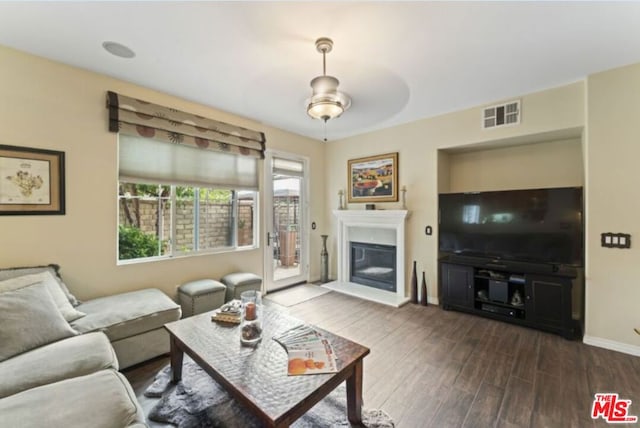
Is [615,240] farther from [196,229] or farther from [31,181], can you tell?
[31,181]

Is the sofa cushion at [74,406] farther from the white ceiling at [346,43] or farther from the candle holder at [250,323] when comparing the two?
the white ceiling at [346,43]

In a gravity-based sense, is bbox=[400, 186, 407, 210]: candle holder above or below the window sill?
above

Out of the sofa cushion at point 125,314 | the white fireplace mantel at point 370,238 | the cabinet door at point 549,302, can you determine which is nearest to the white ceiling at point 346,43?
the white fireplace mantel at point 370,238

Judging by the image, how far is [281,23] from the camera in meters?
1.96

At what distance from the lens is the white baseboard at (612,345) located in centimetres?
247

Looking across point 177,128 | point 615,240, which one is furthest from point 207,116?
point 615,240

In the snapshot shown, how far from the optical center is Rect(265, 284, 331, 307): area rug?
3.92m

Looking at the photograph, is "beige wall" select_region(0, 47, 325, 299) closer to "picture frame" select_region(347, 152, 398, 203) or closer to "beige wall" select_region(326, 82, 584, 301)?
"picture frame" select_region(347, 152, 398, 203)

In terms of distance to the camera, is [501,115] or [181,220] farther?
[181,220]

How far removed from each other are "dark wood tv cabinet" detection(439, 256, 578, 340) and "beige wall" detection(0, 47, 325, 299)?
3.70 meters

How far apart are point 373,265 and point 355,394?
305 cm

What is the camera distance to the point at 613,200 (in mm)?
2586

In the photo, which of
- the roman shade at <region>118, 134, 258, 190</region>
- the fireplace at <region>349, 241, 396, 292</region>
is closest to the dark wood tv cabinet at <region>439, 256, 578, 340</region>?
the fireplace at <region>349, 241, 396, 292</region>

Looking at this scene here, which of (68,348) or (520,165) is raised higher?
(520,165)
